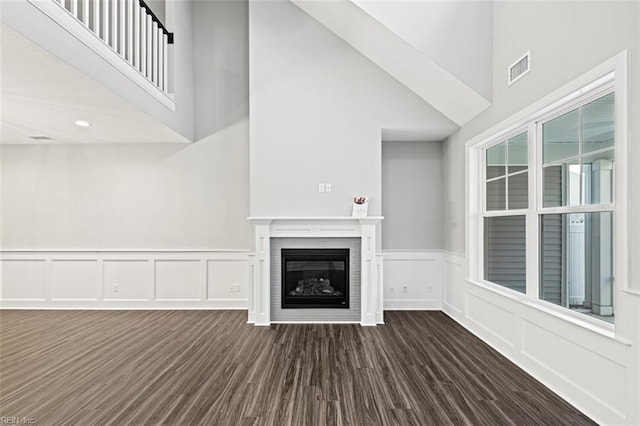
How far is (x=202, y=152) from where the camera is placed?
Answer: 19.3 ft

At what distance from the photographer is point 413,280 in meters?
5.78

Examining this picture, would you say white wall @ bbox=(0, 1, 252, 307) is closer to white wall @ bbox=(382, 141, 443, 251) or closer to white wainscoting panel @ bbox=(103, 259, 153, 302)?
white wainscoting panel @ bbox=(103, 259, 153, 302)

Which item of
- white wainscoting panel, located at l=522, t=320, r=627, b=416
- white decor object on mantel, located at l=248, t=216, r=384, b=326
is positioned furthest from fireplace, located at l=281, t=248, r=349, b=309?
white wainscoting panel, located at l=522, t=320, r=627, b=416

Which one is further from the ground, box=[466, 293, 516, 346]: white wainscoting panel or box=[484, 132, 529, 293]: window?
box=[484, 132, 529, 293]: window

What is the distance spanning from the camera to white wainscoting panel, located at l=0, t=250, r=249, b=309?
5836 millimetres

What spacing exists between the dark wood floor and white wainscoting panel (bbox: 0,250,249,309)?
34.1 inches

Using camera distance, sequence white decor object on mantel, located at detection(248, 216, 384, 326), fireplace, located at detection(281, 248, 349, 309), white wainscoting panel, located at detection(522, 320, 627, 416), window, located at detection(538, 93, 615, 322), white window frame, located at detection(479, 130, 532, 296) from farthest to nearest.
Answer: fireplace, located at detection(281, 248, 349, 309) < white decor object on mantel, located at detection(248, 216, 384, 326) < white window frame, located at detection(479, 130, 532, 296) < window, located at detection(538, 93, 615, 322) < white wainscoting panel, located at detection(522, 320, 627, 416)

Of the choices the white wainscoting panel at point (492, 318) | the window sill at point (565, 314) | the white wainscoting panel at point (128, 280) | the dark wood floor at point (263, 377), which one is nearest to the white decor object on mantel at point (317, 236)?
the dark wood floor at point (263, 377)

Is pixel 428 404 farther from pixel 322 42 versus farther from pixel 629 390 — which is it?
pixel 322 42

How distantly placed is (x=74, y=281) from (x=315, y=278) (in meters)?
3.62

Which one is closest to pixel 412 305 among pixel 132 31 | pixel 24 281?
pixel 132 31

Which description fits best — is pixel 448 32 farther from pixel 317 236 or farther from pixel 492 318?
pixel 492 318

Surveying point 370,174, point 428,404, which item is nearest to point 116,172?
point 370,174

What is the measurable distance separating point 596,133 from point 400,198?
3.23 m
